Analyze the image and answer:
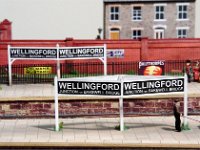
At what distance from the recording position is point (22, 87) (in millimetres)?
26031

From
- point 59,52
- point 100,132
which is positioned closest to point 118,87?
point 100,132

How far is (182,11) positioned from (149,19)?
3.25 meters

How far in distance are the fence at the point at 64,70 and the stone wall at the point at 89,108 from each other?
20.3 feet

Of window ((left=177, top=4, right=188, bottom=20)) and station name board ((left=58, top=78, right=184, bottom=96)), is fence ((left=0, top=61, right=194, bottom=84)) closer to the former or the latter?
station name board ((left=58, top=78, right=184, bottom=96))

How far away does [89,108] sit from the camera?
70.3 feet

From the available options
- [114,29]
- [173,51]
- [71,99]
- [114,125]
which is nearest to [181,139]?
[114,125]

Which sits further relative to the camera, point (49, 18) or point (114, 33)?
point (114, 33)

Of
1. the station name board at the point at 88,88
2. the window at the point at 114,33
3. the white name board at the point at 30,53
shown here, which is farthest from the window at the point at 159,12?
the station name board at the point at 88,88

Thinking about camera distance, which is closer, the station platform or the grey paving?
Result: the station platform

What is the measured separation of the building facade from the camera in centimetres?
4778

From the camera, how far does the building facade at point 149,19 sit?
4778 cm

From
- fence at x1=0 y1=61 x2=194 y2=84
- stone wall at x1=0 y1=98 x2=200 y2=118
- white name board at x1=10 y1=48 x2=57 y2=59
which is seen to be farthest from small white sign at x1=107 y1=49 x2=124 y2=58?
stone wall at x1=0 y1=98 x2=200 y2=118

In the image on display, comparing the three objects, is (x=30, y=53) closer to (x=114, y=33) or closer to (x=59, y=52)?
(x=59, y=52)

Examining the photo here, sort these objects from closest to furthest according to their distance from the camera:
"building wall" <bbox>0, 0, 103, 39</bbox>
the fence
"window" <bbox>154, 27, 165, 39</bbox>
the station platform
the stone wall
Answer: the station platform < the stone wall < the fence < "building wall" <bbox>0, 0, 103, 39</bbox> < "window" <bbox>154, 27, 165, 39</bbox>
